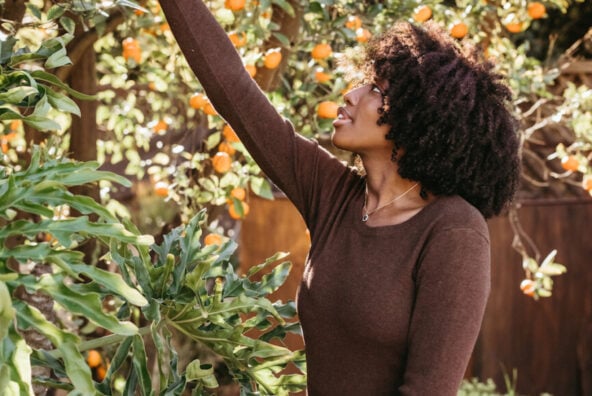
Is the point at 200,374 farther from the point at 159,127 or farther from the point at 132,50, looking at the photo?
the point at 159,127

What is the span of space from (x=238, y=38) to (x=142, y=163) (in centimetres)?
92

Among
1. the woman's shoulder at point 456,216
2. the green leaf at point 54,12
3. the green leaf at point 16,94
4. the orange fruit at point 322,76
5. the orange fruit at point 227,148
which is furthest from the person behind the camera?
the orange fruit at point 322,76

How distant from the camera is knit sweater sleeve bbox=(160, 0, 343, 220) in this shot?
5.69ft

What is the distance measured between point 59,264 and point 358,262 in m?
0.68

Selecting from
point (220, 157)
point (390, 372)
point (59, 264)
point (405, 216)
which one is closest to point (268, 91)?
point (220, 157)

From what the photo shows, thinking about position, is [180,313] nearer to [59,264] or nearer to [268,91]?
[59,264]

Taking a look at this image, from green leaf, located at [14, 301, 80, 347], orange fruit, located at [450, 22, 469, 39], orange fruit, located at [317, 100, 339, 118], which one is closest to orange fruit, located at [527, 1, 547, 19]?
orange fruit, located at [450, 22, 469, 39]

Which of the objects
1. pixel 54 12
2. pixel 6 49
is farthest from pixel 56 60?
pixel 54 12

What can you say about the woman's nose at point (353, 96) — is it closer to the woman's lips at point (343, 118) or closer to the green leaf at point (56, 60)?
the woman's lips at point (343, 118)

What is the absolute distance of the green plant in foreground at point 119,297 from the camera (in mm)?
1079

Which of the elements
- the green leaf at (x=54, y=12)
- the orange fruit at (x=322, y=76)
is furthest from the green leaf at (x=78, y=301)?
the orange fruit at (x=322, y=76)

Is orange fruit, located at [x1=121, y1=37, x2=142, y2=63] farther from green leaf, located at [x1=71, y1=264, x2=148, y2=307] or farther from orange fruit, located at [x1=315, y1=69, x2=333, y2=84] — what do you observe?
green leaf, located at [x1=71, y1=264, x2=148, y2=307]

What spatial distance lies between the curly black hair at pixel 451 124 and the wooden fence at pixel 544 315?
384cm

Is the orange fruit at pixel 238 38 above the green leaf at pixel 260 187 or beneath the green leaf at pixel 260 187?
above
